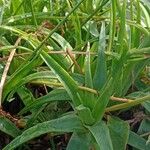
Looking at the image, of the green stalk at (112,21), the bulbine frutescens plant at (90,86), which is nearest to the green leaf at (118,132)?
the bulbine frutescens plant at (90,86)

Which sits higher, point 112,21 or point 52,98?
point 112,21

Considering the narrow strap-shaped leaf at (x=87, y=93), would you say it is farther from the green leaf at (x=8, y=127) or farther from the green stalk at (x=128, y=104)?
the green leaf at (x=8, y=127)

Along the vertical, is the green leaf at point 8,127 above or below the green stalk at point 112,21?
below

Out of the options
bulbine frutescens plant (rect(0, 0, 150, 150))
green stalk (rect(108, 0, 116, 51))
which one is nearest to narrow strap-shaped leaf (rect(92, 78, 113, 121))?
bulbine frutescens plant (rect(0, 0, 150, 150))

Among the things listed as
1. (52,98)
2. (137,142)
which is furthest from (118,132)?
(52,98)

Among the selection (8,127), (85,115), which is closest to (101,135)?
(85,115)

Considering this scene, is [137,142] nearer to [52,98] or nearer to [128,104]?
[128,104]

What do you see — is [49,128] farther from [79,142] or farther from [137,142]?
[137,142]
